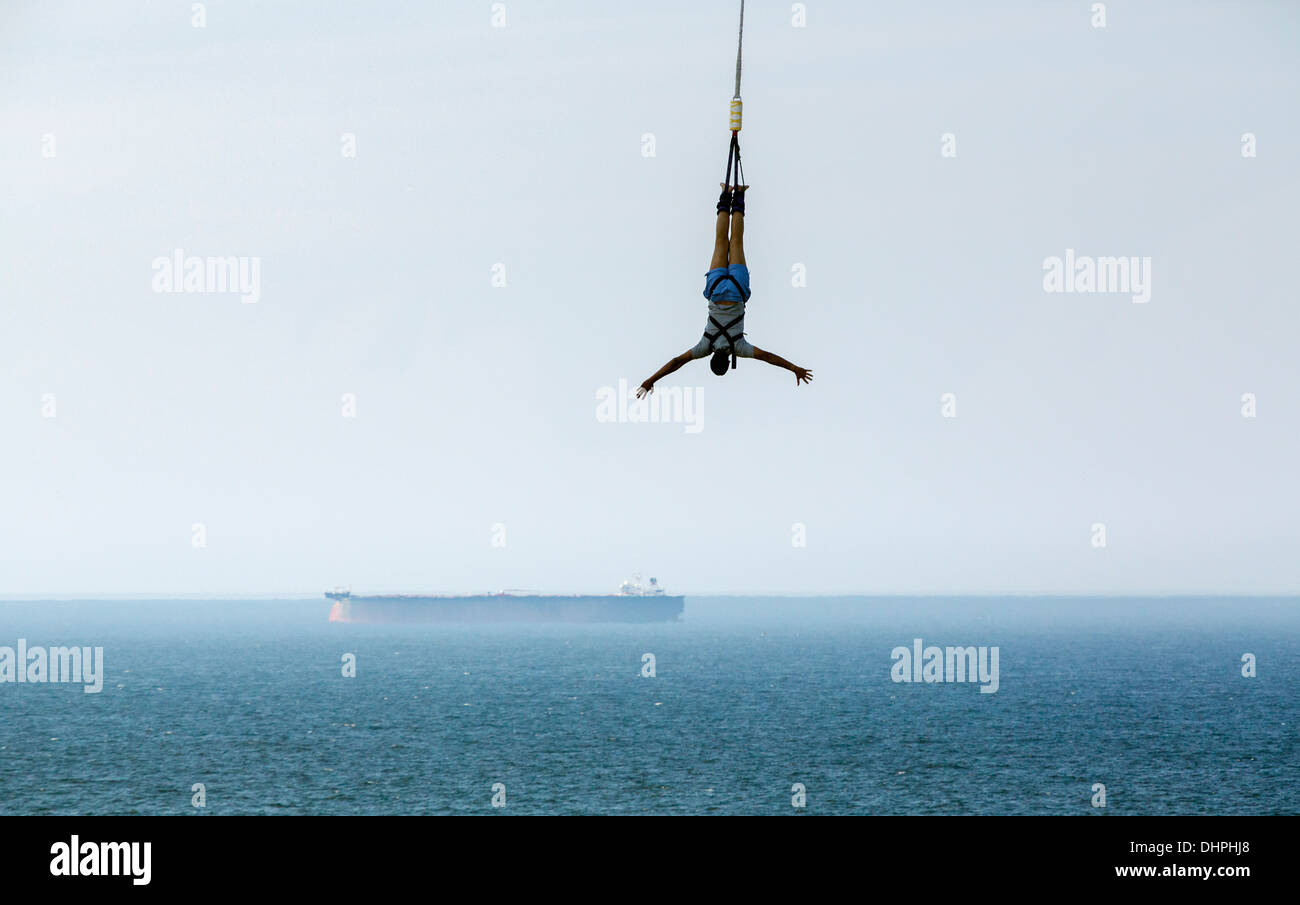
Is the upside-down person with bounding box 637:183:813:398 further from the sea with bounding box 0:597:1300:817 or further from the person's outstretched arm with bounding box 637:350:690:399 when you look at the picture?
the sea with bounding box 0:597:1300:817

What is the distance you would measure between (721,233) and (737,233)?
0.20 metres

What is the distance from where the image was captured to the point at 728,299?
49.5ft

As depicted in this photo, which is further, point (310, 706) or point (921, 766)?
point (310, 706)

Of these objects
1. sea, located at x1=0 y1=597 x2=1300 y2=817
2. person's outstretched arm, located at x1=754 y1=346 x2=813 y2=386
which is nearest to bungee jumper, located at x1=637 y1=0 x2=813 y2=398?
person's outstretched arm, located at x1=754 y1=346 x2=813 y2=386

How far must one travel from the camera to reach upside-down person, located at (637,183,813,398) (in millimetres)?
15117

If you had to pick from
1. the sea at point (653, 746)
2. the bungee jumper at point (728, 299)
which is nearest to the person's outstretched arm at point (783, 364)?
the bungee jumper at point (728, 299)

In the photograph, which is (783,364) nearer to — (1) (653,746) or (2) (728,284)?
(2) (728,284)

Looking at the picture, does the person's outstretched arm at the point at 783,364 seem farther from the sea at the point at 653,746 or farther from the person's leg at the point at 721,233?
the sea at the point at 653,746

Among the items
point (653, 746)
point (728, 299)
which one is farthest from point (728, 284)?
point (653, 746)
